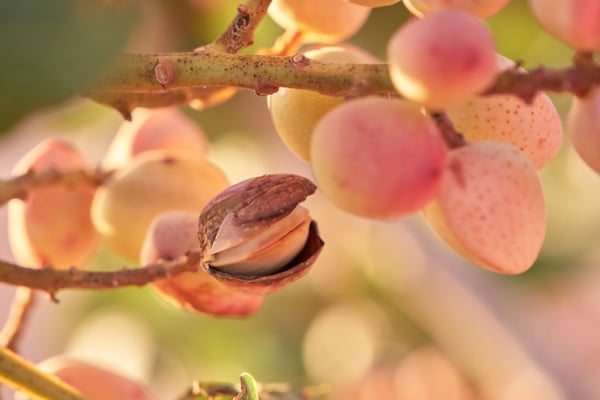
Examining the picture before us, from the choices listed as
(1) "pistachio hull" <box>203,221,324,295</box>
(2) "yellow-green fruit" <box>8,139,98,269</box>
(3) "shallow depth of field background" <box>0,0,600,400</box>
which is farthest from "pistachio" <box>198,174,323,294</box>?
(3) "shallow depth of field background" <box>0,0,600,400</box>

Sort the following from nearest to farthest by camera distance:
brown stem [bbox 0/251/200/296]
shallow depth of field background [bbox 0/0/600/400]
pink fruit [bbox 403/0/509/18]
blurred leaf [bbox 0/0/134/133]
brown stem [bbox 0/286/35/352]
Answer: blurred leaf [bbox 0/0/134/133], pink fruit [bbox 403/0/509/18], brown stem [bbox 0/251/200/296], brown stem [bbox 0/286/35/352], shallow depth of field background [bbox 0/0/600/400]

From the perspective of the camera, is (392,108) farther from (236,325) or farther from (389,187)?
(236,325)

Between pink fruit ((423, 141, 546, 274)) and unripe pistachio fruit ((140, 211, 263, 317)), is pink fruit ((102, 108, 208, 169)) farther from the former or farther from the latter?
pink fruit ((423, 141, 546, 274))

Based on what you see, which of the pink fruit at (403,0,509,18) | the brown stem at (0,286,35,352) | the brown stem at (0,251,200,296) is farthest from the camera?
the brown stem at (0,286,35,352)

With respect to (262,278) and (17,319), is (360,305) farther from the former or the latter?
(262,278)

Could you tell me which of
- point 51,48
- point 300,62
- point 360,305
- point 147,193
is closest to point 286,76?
point 300,62

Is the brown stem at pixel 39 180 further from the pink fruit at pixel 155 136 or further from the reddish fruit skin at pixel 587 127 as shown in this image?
the reddish fruit skin at pixel 587 127
